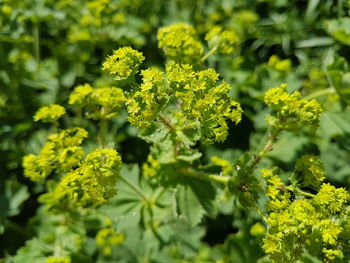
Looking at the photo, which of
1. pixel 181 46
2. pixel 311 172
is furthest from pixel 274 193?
pixel 181 46

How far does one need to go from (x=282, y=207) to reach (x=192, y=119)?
2.22 ft

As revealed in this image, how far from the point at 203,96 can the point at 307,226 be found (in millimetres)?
857

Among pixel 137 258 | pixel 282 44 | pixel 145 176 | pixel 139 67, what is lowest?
pixel 137 258

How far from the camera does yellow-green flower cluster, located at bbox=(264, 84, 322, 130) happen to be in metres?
2.14

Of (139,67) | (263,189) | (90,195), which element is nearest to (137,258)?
(90,195)

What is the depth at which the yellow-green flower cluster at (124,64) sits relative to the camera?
1905 mm

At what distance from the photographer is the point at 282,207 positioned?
1979 millimetres

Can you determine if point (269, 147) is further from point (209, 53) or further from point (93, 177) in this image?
point (93, 177)

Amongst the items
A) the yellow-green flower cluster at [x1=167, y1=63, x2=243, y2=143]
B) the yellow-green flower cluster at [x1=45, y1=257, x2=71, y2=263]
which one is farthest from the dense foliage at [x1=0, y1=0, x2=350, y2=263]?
the yellow-green flower cluster at [x1=45, y1=257, x2=71, y2=263]

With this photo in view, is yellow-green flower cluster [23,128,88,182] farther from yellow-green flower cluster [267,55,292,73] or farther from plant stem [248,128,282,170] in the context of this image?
yellow-green flower cluster [267,55,292,73]

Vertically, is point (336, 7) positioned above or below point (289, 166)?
above

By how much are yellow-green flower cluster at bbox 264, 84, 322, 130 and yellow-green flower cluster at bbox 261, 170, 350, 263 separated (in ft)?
1.31

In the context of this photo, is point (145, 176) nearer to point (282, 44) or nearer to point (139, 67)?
point (139, 67)

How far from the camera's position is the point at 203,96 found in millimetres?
1896
